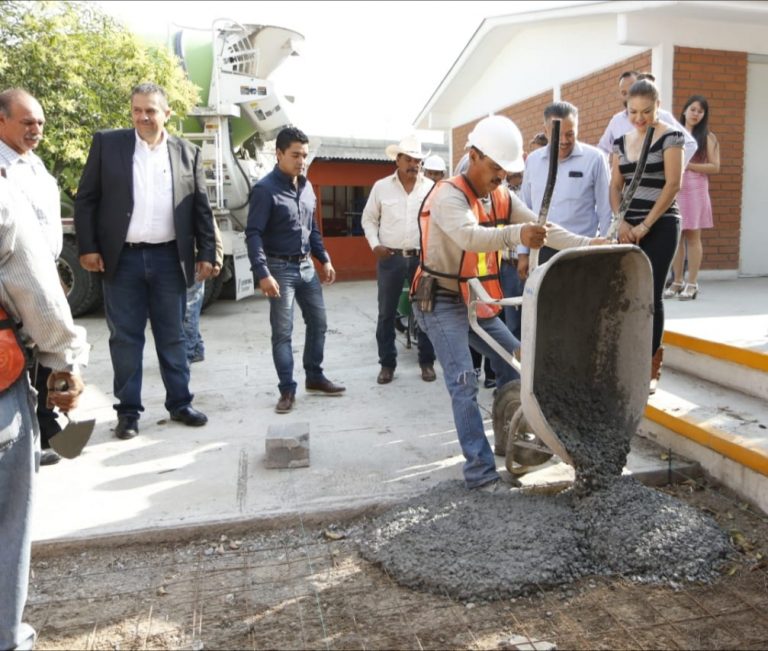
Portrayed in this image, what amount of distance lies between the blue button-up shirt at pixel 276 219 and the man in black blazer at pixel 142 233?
353mm

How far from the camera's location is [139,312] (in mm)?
4457

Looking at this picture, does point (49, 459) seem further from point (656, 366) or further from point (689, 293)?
point (689, 293)

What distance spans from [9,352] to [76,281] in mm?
7477

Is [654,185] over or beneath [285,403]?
over

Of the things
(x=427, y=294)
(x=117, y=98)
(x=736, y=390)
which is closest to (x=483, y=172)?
(x=427, y=294)

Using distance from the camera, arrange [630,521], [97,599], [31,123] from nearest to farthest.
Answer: [97,599] → [630,521] → [31,123]

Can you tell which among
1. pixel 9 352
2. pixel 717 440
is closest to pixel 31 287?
pixel 9 352

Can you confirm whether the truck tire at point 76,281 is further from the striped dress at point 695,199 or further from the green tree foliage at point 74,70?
the striped dress at point 695,199

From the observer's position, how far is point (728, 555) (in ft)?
9.55

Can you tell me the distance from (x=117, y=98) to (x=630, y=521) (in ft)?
26.6

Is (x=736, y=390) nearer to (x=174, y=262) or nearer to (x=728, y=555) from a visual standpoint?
(x=728, y=555)

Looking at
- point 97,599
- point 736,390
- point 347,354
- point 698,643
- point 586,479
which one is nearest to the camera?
point 698,643

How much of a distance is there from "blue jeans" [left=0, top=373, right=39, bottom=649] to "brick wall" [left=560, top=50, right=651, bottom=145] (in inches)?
292

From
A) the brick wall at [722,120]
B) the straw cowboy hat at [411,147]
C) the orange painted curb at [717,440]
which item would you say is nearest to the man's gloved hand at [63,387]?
the orange painted curb at [717,440]
